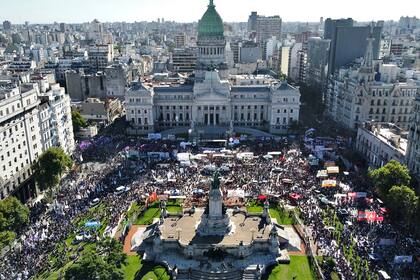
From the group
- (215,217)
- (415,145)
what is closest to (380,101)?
(415,145)

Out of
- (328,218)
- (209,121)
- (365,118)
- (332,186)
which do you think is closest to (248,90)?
(209,121)

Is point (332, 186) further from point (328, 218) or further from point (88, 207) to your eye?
point (88, 207)

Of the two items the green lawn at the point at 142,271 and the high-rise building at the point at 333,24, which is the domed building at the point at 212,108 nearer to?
the high-rise building at the point at 333,24

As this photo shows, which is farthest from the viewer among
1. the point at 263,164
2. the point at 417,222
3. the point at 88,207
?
the point at 263,164

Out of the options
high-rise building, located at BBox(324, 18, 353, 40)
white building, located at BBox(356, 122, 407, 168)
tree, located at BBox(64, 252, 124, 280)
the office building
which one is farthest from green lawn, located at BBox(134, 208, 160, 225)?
the office building

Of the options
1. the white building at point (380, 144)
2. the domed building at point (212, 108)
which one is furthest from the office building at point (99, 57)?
the white building at point (380, 144)

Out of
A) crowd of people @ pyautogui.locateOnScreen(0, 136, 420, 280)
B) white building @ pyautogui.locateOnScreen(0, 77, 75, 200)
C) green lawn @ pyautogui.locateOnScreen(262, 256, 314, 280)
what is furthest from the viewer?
white building @ pyautogui.locateOnScreen(0, 77, 75, 200)

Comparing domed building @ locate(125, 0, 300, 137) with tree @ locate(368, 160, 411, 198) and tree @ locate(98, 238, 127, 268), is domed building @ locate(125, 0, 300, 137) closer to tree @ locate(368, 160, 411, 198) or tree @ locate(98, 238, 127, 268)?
tree @ locate(368, 160, 411, 198)
